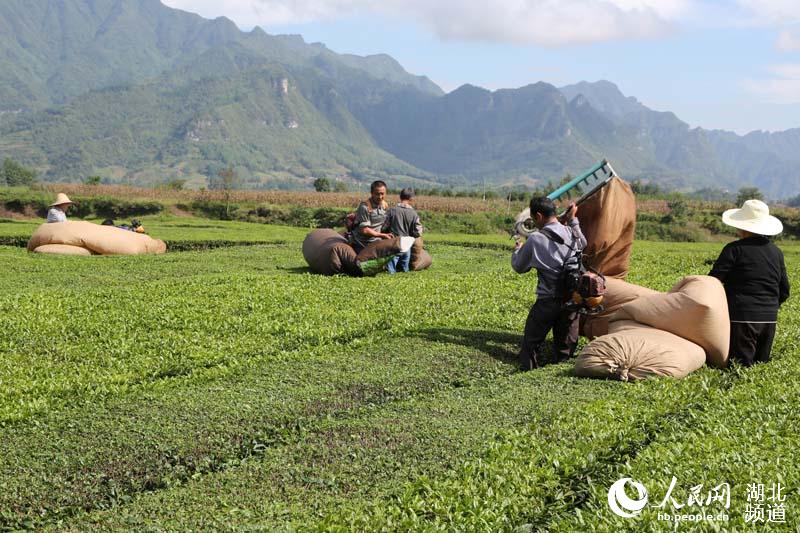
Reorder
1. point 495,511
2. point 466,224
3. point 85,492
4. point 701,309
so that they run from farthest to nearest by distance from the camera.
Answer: point 466,224 < point 701,309 < point 85,492 < point 495,511

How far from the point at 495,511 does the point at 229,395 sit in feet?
12.6

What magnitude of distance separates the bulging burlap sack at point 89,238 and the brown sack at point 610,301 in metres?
15.1

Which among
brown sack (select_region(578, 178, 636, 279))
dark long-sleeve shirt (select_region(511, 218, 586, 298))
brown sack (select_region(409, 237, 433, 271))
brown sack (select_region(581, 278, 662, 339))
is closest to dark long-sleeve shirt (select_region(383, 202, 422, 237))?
brown sack (select_region(409, 237, 433, 271))

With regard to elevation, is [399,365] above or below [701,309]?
below

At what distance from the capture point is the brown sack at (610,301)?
36.1 ft

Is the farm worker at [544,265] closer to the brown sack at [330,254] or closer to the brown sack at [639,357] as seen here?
the brown sack at [639,357]

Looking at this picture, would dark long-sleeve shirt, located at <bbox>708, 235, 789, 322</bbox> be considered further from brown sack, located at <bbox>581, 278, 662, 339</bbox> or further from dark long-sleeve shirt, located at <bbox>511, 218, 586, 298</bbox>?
dark long-sleeve shirt, located at <bbox>511, 218, 586, 298</bbox>

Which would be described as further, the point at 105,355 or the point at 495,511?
the point at 105,355

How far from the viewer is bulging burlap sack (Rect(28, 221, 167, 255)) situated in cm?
2136

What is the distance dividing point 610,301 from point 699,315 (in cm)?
162

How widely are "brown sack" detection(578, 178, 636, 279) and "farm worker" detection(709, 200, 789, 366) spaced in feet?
6.86

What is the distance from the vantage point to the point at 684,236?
44.3 metres

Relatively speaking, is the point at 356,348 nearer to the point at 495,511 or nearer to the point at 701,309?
the point at 701,309

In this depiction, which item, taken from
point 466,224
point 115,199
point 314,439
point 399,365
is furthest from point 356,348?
point 115,199
